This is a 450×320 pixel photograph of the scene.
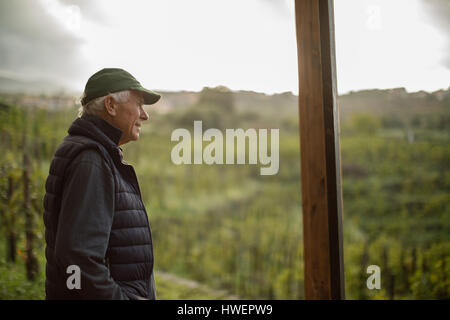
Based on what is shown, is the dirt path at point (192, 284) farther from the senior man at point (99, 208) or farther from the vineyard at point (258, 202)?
the senior man at point (99, 208)

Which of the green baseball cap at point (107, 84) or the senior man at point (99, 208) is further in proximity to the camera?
the green baseball cap at point (107, 84)

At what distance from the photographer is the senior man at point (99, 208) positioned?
137cm

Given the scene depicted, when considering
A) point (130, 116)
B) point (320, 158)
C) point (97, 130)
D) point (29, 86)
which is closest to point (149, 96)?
point (130, 116)

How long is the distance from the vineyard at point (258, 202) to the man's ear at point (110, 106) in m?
1.70

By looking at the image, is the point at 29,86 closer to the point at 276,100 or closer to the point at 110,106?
the point at 110,106

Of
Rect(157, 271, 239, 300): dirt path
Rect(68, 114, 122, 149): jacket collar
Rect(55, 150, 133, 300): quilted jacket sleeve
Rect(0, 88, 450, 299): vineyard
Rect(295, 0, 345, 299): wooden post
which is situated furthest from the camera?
Rect(157, 271, 239, 300): dirt path

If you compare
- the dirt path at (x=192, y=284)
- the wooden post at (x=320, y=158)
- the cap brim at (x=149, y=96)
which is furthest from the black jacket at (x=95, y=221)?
the dirt path at (x=192, y=284)

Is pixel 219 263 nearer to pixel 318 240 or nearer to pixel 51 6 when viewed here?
pixel 318 240

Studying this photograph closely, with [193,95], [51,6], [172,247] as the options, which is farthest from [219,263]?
[51,6]

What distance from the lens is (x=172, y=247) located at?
3.57 metres

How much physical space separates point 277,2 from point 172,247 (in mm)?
2277

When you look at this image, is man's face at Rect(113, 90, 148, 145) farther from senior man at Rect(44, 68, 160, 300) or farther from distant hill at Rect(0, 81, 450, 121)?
distant hill at Rect(0, 81, 450, 121)

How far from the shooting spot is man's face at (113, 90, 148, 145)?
1686mm

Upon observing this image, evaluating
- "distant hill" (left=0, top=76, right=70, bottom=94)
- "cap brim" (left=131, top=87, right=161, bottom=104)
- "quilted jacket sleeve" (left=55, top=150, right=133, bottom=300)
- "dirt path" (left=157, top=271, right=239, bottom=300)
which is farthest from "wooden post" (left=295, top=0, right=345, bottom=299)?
"distant hill" (left=0, top=76, right=70, bottom=94)
